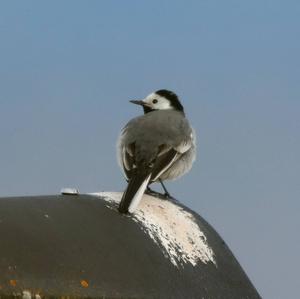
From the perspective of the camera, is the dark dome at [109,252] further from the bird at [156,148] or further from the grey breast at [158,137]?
the grey breast at [158,137]

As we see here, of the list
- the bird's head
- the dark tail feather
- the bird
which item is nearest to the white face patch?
the bird's head

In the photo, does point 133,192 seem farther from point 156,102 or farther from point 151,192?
point 156,102

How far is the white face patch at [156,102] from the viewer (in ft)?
36.2

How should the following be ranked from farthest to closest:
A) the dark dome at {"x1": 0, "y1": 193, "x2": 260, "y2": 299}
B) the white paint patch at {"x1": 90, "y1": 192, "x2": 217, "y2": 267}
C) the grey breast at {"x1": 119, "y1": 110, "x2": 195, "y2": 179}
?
the grey breast at {"x1": 119, "y1": 110, "x2": 195, "y2": 179} → the white paint patch at {"x1": 90, "y1": 192, "x2": 217, "y2": 267} → the dark dome at {"x1": 0, "y1": 193, "x2": 260, "y2": 299}

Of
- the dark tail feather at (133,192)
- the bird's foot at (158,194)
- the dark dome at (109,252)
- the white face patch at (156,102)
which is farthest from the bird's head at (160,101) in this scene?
the dark dome at (109,252)

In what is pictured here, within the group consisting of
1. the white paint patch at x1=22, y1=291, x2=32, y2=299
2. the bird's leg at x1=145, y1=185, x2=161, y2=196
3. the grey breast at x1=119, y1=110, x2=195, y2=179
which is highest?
the grey breast at x1=119, y1=110, x2=195, y2=179

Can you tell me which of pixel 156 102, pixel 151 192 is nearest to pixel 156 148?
pixel 151 192

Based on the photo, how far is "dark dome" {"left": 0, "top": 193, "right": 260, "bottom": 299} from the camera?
4.68m

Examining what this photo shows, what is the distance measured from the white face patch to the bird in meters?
0.98

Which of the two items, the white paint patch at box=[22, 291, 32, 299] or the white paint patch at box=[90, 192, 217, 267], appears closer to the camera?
the white paint patch at box=[22, 291, 32, 299]

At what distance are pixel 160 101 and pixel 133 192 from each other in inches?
181

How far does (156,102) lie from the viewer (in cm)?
1122

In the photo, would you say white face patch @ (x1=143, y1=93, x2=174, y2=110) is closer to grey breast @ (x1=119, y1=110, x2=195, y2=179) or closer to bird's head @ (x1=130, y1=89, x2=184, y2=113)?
bird's head @ (x1=130, y1=89, x2=184, y2=113)

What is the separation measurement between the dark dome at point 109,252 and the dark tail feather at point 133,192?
2.2 inches
